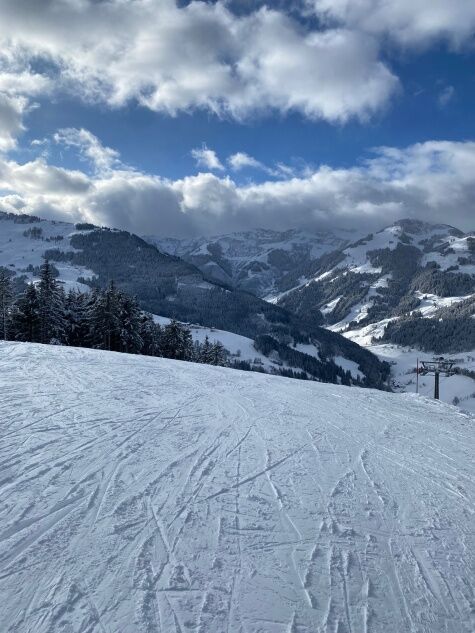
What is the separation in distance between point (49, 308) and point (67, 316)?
4.20 meters

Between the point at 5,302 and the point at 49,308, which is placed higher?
the point at 5,302

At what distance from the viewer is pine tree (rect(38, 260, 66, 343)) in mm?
39656

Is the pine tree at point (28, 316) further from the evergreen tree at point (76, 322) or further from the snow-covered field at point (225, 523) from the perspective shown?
the snow-covered field at point (225, 523)

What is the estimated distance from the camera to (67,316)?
4400cm

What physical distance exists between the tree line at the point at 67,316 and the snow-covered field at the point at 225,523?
29221 millimetres

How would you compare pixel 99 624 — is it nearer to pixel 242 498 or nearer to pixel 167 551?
pixel 167 551

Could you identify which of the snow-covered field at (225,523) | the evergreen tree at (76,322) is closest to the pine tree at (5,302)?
the evergreen tree at (76,322)

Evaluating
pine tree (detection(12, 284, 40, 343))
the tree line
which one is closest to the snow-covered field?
the tree line

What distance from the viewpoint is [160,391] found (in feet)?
51.5

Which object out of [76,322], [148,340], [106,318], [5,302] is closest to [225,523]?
[106,318]

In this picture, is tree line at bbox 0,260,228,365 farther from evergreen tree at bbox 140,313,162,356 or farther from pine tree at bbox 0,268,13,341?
evergreen tree at bbox 140,313,162,356

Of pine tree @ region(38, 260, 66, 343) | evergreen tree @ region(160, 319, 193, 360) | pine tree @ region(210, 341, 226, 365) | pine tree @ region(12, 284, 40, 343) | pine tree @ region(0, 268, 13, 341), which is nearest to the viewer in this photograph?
pine tree @ region(38, 260, 66, 343)

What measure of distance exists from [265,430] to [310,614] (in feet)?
22.9

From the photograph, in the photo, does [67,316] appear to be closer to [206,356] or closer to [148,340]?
[148,340]
